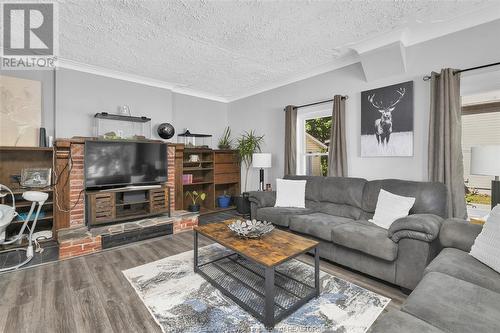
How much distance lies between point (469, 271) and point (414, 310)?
72 centimetres

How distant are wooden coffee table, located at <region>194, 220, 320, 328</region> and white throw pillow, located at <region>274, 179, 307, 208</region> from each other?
121cm

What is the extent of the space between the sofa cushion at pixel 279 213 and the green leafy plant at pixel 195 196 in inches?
77.7

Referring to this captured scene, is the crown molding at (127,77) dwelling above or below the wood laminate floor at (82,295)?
above

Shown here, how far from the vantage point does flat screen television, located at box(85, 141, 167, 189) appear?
352 cm

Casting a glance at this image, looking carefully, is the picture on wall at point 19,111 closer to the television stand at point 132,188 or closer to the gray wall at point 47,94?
the gray wall at point 47,94

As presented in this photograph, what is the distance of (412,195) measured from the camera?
2.64 metres

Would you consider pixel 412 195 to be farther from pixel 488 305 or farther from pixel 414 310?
pixel 414 310

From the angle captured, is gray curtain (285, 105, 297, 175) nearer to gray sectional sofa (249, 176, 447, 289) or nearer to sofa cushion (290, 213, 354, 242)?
gray sectional sofa (249, 176, 447, 289)

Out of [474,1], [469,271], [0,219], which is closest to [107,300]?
[0,219]

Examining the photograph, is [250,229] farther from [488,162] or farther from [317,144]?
[317,144]

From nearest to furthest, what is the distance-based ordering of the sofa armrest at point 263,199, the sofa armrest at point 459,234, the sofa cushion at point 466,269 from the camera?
the sofa cushion at point 466,269 < the sofa armrest at point 459,234 < the sofa armrest at point 263,199

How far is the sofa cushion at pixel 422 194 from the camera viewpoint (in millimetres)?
2498

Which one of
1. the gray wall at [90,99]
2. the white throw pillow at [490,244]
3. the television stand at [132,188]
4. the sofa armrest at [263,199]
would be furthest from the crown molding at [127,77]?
the white throw pillow at [490,244]

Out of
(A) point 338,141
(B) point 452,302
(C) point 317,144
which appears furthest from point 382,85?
(B) point 452,302
